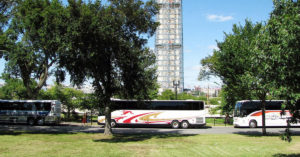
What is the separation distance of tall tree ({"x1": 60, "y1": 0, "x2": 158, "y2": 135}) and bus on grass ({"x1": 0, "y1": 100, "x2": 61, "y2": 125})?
14857 mm

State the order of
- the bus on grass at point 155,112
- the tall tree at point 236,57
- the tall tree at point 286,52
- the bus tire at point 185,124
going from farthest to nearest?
the bus on grass at point 155,112
the bus tire at point 185,124
the tall tree at point 236,57
the tall tree at point 286,52

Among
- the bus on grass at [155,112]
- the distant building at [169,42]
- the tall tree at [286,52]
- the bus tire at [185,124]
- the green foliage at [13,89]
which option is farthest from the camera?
the distant building at [169,42]

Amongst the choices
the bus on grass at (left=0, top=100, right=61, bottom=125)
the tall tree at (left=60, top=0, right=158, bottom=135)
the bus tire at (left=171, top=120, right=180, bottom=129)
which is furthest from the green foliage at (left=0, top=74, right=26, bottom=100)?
the tall tree at (left=60, top=0, right=158, bottom=135)

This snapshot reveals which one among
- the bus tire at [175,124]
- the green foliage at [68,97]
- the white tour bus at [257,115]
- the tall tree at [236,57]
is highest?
the tall tree at [236,57]

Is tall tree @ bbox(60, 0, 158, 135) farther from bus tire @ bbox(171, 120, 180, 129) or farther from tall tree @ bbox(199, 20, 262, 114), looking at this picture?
bus tire @ bbox(171, 120, 180, 129)

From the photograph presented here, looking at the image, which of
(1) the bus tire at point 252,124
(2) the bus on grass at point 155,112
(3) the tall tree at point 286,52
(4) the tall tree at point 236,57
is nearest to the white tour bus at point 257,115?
(1) the bus tire at point 252,124

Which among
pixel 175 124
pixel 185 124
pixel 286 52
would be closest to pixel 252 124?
pixel 185 124

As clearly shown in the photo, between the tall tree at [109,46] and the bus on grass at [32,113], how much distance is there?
14.9 m

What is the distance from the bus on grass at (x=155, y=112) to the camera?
30.3 meters

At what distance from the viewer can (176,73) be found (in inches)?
4998

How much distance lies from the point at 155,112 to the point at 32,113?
1439 centimetres

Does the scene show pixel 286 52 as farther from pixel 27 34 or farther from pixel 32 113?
pixel 32 113

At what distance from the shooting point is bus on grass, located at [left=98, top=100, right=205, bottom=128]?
30.3 metres

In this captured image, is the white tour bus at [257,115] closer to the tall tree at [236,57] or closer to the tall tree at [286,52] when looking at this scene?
the tall tree at [236,57]
